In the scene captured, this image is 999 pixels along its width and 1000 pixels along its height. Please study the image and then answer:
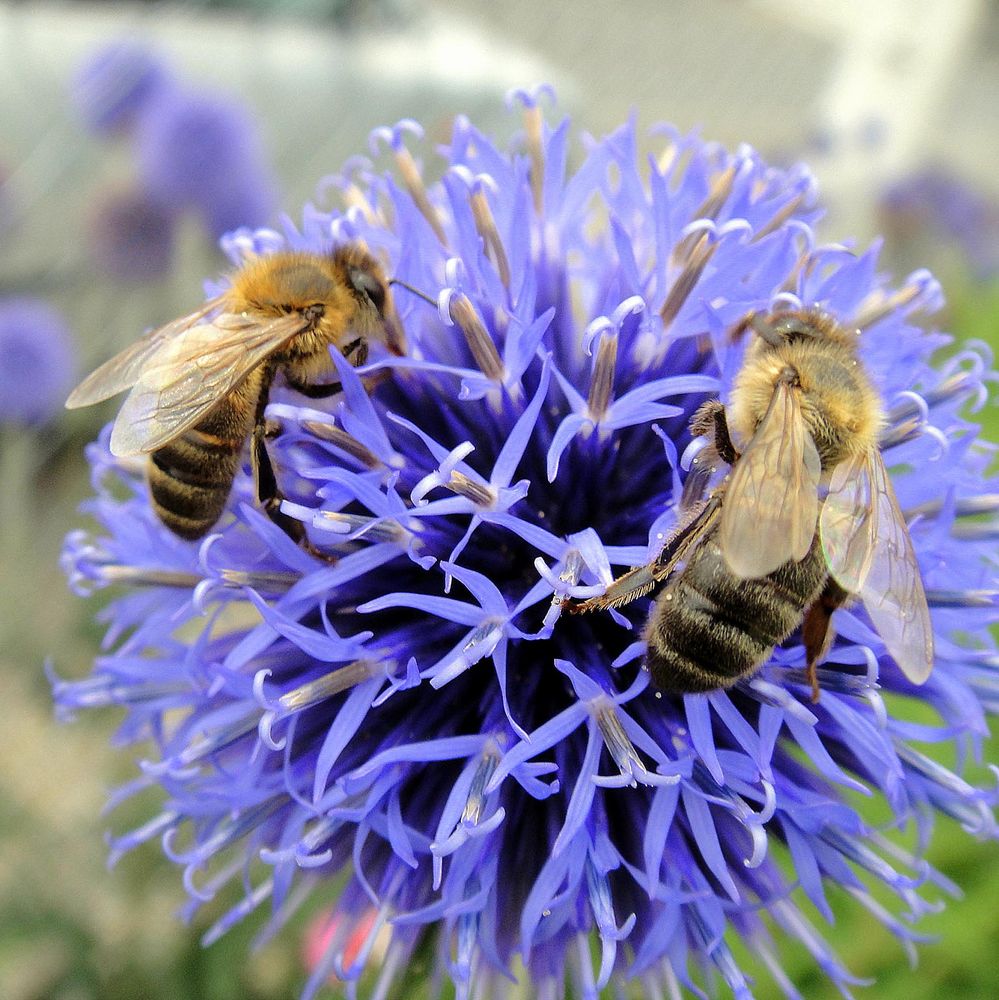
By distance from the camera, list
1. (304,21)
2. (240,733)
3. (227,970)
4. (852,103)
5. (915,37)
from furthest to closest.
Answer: (304,21) → (852,103) → (915,37) → (227,970) → (240,733)

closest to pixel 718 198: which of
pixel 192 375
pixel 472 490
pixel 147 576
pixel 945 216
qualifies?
pixel 472 490

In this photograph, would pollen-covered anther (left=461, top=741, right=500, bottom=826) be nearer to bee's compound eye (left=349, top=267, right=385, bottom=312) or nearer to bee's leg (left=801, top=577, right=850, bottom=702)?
bee's leg (left=801, top=577, right=850, bottom=702)

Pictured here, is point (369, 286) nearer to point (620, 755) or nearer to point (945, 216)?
point (620, 755)

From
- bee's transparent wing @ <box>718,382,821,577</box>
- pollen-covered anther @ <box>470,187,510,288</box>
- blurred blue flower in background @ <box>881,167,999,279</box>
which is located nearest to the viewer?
bee's transparent wing @ <box>718,382,821,577</box>

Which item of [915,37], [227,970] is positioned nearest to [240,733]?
[227,970]

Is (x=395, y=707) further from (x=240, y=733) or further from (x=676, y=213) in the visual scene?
(x=676, y=213)

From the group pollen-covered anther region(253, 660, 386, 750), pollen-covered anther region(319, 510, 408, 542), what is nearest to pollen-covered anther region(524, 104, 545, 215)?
pollen-covered anther region(319, 510, 408, 542)

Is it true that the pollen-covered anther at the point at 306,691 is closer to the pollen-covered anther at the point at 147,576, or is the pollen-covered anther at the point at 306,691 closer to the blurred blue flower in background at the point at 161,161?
the pollen-covered anther at the point at 147,576
